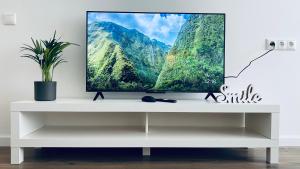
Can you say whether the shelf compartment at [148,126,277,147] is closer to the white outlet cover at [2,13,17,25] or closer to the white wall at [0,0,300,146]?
the white wall at [0,0,300,146]

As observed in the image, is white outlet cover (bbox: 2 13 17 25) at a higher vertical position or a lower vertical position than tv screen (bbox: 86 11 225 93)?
higher

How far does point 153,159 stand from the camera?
2.29 metres

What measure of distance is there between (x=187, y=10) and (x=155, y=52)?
1.66ft

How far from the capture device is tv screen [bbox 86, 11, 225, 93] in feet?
8.30

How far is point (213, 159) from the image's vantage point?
7.61ft

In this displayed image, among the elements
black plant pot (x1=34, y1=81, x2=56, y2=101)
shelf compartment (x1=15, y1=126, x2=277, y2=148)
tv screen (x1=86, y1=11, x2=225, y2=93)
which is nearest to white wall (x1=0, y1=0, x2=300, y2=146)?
tv screen (x1=86, y1=11, x2=225, y2=93)

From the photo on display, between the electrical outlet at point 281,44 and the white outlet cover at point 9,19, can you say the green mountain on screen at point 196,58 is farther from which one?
the white outlet cover at point 9,19

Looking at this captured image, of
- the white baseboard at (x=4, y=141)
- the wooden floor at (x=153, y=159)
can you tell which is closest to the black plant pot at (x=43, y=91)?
the wooden floor at (x=153, y=159)

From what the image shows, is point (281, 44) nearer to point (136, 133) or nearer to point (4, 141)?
point (136, 133)

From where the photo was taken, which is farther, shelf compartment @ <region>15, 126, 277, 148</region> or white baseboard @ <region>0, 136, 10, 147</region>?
white baseboard @ <region>0, 136, 10, 147</region>

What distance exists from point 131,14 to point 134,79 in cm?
53

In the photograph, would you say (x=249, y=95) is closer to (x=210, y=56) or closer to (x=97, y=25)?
(x=210, y=56)

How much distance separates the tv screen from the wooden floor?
504 mm

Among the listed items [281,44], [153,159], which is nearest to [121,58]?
[153,159]
